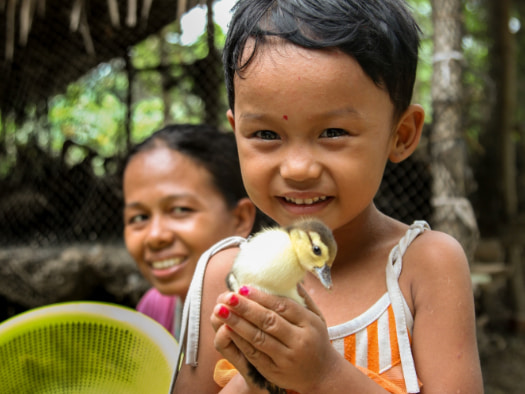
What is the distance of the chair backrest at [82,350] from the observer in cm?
159

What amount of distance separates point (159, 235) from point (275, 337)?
1124 mm

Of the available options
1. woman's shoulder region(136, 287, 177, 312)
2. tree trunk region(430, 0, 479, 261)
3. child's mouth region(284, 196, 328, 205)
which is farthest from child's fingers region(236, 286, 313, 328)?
tree trunk region(430, 0, 479, 261)

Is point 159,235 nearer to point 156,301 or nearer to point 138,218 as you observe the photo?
point 138,218

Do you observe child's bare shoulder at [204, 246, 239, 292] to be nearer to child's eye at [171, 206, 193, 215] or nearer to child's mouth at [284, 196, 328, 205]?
child's mouth at [284, 196, 328, 205]

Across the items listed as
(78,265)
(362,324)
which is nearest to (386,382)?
(362,324)

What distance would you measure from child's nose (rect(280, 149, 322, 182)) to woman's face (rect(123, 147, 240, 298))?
99 centimetres

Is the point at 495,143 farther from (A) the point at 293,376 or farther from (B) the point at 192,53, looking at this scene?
(A) the point at 293,376

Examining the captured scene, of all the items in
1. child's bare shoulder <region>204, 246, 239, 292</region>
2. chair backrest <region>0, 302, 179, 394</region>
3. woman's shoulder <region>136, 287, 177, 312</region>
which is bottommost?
woman's shoulder <region>136, 287, 177, 312</region>

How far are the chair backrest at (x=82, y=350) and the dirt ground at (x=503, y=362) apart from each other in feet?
8.78

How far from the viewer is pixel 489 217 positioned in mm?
4879

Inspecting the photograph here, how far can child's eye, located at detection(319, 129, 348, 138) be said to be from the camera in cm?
107

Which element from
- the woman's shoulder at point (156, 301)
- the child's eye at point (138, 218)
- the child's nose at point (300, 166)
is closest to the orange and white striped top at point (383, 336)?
the child's nose at point (300, 166)

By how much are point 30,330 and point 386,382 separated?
1.10m

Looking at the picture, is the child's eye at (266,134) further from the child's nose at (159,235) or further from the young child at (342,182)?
Result: the child's nose at (159,235)
